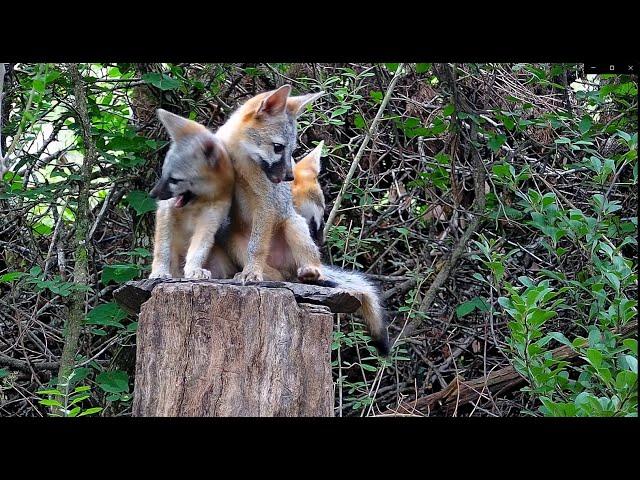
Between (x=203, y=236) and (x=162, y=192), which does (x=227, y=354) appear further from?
(x=162, y=192)

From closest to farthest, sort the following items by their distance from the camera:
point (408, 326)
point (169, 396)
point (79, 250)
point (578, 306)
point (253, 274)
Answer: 1. point (169, 396)
2. point (253, 274)
3. point (578, 306)
4. point (79, 250)
5. point (408, 326)

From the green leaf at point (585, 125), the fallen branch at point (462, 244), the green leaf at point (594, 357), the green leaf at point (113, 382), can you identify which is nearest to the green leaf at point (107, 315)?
the green leaf at point (113, 382)

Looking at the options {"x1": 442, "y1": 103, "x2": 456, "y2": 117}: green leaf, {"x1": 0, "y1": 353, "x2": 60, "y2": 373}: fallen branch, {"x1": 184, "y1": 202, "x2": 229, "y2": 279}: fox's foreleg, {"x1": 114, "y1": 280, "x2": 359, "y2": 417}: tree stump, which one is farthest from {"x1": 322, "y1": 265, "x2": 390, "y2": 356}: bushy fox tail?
{"x1": 0, "y1": 353, "x2": 60, "y2": 373}: fallen branch

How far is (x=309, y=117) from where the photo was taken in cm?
509

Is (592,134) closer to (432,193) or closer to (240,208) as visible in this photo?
(432,193)

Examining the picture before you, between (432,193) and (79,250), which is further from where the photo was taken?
(432,193)

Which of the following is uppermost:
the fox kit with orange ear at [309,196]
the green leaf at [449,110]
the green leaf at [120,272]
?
the green leaf at [449,110]

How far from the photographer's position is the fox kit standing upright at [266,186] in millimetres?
3402

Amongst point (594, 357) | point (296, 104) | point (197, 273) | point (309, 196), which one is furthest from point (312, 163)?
point (594, 357)

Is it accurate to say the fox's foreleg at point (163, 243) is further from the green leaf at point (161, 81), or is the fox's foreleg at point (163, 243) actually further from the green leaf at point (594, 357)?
the green leaf at point (594, 357)

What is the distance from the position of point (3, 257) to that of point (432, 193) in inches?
107

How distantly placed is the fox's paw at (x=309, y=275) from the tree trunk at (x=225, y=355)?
524 millimetres
